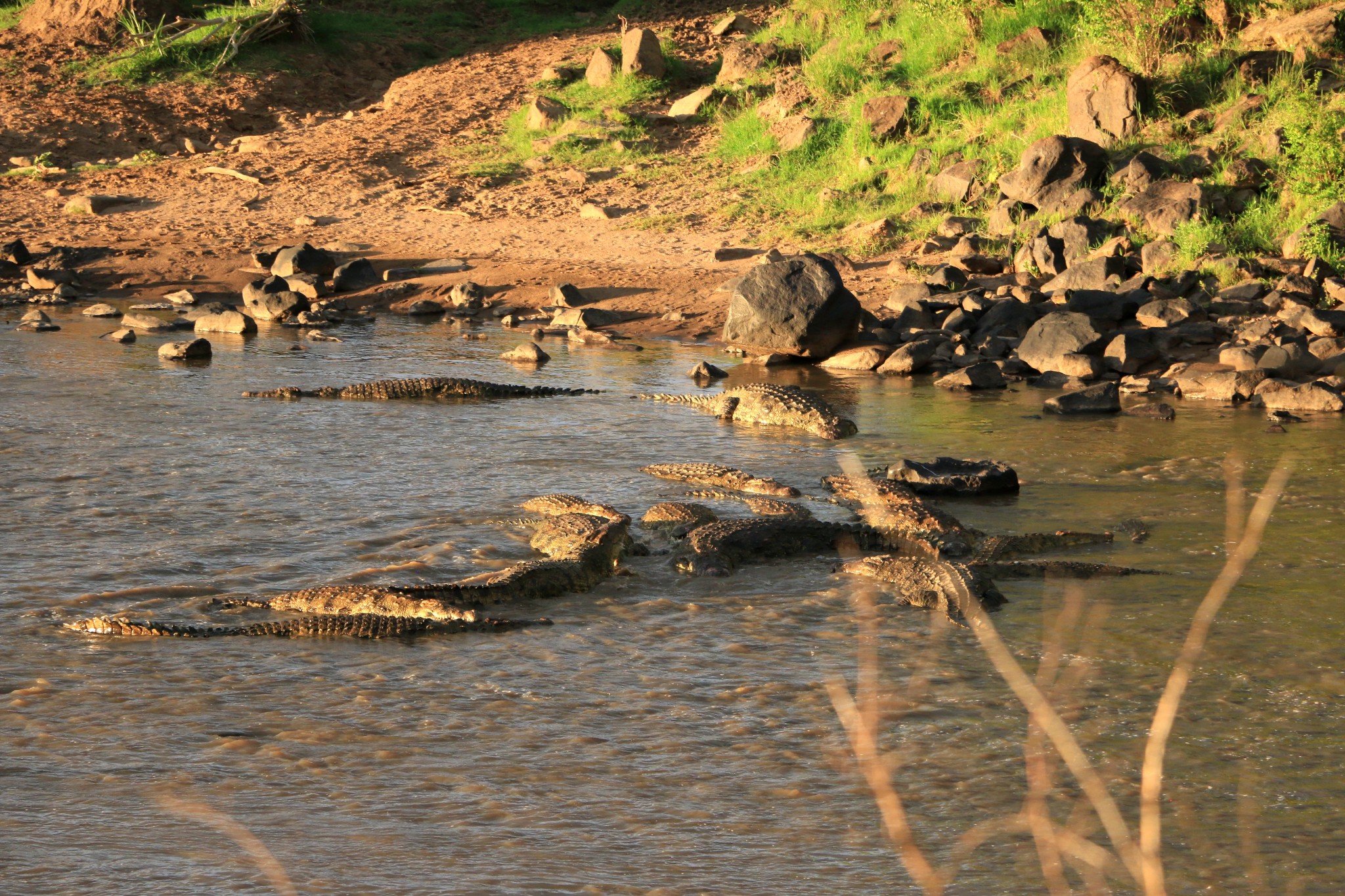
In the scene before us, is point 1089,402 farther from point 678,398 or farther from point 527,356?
point 527,356

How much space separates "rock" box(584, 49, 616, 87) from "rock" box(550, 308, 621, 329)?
7014 mm

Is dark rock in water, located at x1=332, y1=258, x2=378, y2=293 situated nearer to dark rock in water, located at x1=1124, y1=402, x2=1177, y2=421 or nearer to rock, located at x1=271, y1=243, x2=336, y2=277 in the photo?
rock, located at x1=271, y1=243, x2=336, y2=277

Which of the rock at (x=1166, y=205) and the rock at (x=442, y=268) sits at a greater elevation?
the rock at (x=1166, y=205)

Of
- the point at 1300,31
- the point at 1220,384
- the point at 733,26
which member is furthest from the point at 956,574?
the point at 733,26

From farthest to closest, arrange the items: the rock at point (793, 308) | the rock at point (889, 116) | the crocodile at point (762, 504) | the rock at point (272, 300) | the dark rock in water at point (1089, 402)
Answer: the rock at point (889, 116)
the rock at point (272, 300)
the rock at point (793, 308)
the dark rock in water at point (1089, 402)
the crocodile at point (762, 504)

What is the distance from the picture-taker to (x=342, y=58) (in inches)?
930

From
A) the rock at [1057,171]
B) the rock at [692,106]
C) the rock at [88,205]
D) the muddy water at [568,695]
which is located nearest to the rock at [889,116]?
the rock at [1057,171]

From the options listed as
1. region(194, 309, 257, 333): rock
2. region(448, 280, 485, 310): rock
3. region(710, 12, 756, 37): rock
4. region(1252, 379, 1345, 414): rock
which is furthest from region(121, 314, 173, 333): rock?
region(710, 12, 756, 37): rock

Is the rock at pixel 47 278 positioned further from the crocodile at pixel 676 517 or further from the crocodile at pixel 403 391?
the crocodile at pixel 676 517

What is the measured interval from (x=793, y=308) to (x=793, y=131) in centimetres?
602

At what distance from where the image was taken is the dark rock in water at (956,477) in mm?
7469

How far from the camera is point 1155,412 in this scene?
380 inches

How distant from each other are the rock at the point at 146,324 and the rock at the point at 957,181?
8.21 meters

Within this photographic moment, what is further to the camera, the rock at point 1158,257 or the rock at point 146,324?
the rock at point 146,324
